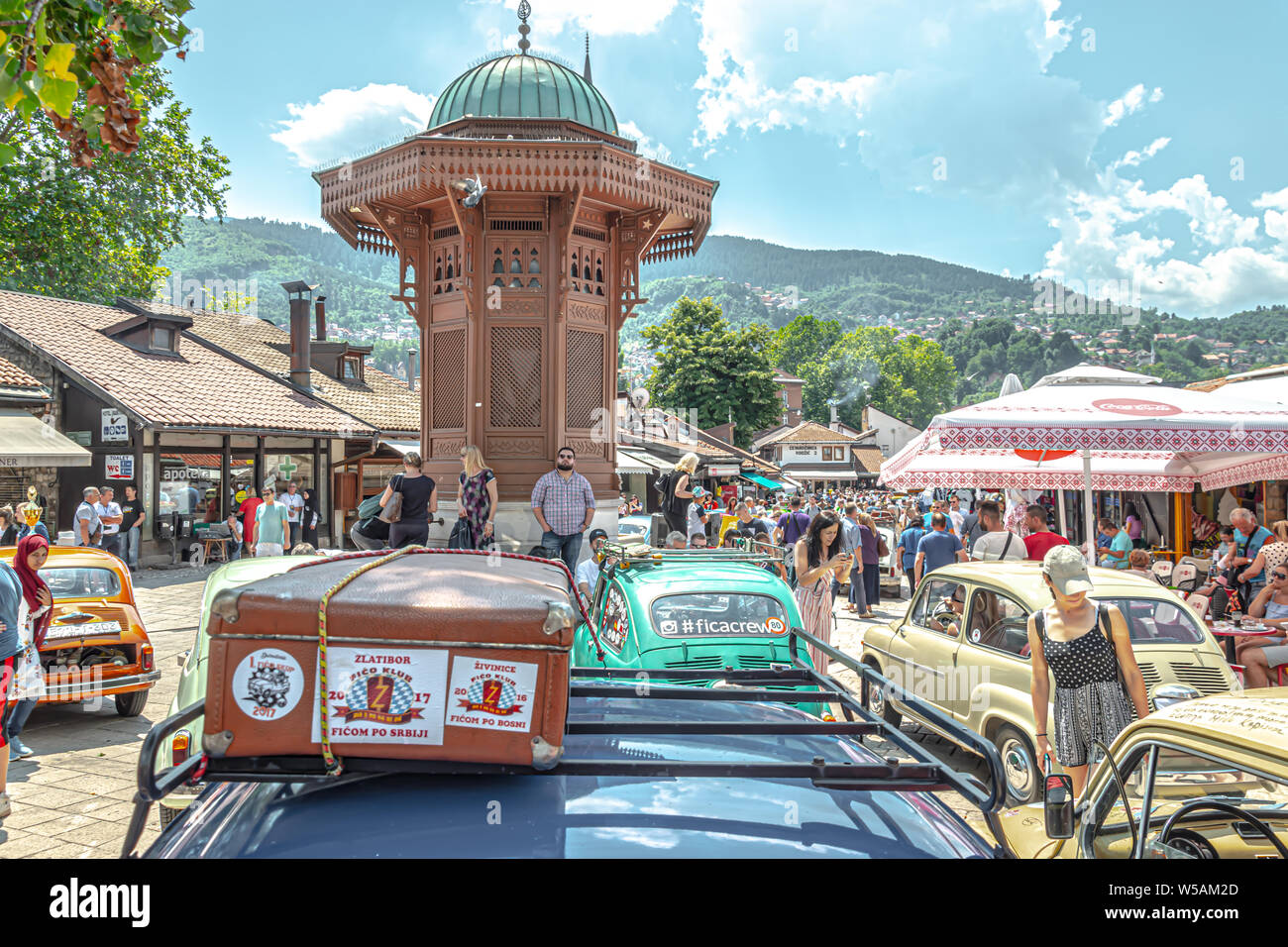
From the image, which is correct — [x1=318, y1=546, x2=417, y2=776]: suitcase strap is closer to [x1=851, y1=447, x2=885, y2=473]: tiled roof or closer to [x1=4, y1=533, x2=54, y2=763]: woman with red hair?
[x1=4, y1=533, x2=54, y2=763]: woman with red hair

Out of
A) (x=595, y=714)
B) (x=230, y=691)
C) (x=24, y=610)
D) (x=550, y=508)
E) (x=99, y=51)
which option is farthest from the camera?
(x=550, y=508)

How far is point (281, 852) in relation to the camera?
2.19 meters

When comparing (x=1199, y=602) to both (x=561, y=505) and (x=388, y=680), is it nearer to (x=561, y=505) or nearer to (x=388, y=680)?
(x=561, y=505)

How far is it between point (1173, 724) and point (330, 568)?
278 centimetres

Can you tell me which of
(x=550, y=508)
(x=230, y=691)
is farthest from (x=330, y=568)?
(x=550, y=508)

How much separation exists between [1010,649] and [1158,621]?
1019 millimetres

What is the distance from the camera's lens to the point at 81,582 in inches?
338

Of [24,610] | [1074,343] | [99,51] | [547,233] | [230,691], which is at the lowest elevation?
[24,610]

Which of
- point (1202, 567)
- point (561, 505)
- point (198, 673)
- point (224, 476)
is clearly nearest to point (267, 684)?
point (198, 673)

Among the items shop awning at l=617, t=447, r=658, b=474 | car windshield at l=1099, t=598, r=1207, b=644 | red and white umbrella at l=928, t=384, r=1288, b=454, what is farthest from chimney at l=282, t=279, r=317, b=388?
car windshield at l=1099, t=598, r=1207, b=644

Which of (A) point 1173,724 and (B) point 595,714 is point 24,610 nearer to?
(B) point 595,714
